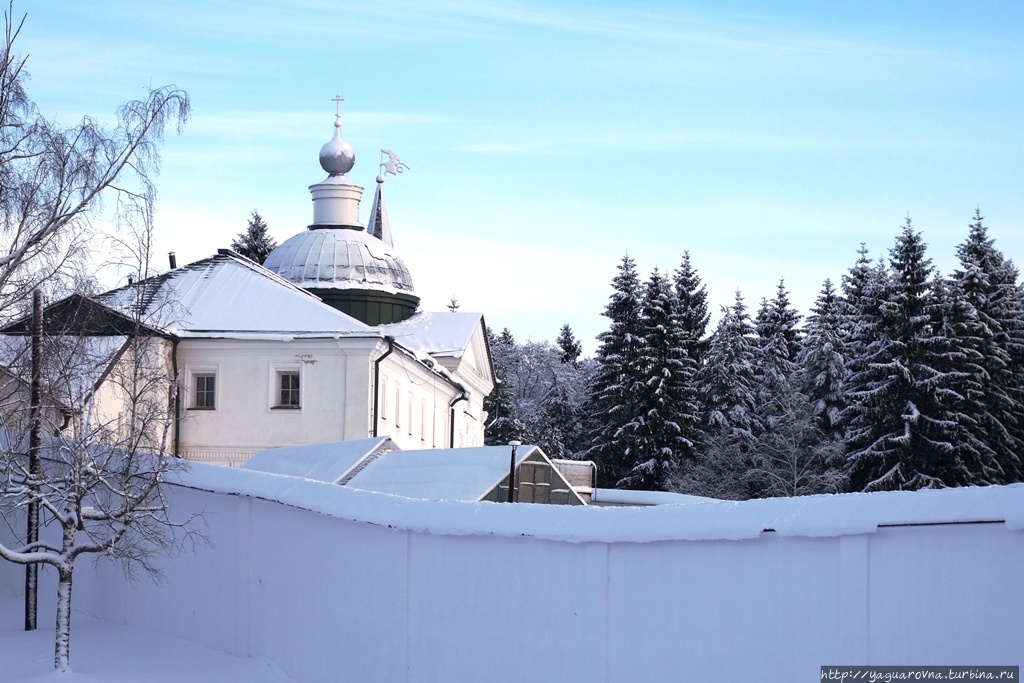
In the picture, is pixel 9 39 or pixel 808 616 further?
pixel 9 39

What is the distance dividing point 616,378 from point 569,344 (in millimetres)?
36996

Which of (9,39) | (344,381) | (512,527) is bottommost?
(512,527)

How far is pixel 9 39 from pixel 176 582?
6637mm

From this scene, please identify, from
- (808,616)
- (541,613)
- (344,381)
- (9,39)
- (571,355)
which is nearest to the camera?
(808,616)

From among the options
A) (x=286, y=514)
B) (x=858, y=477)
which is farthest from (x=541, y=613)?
(x=858, y=477)

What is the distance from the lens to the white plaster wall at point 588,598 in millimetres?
7605

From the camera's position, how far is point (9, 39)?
1566 cm

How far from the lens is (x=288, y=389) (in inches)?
1299

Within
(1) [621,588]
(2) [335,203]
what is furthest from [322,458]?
(2) [335,203]

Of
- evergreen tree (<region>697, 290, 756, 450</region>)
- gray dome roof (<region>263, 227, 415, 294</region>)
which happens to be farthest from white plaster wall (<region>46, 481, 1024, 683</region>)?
evergreen tree (<region>697, 290, 756, 450</region>)

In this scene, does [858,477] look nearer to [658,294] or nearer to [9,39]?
[658,294]

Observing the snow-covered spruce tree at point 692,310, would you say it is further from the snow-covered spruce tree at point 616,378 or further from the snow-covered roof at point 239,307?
the snow-covered roof at point 239,307

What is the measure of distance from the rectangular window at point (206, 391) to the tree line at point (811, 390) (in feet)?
67.8

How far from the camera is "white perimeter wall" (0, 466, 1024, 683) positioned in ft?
24.8
